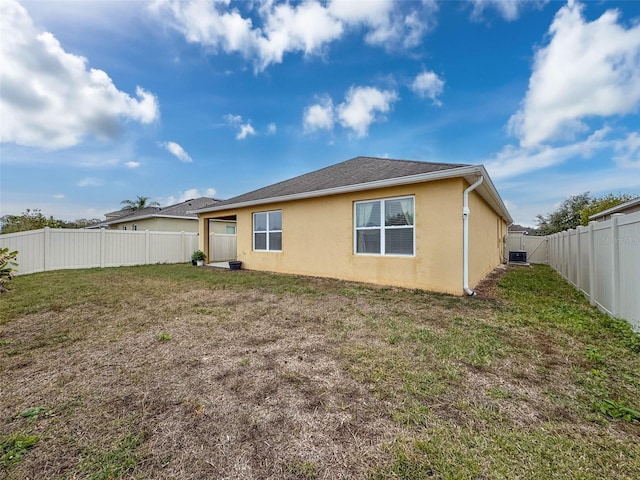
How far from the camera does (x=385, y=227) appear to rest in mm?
7785

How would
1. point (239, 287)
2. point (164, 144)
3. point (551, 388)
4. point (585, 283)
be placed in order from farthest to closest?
→ point (164, 144), point (239, 287), point (585, 283), point (551, 388)

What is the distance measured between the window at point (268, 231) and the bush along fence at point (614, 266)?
8799 mm

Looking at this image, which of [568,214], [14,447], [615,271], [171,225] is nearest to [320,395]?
[14,447]

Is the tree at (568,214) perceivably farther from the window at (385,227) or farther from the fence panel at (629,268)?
the fence panel at (629,268)

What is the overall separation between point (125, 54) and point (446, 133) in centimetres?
1309

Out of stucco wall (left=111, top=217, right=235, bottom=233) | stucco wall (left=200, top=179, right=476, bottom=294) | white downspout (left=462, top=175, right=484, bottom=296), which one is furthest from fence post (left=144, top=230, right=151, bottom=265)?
white downspout (left=462, top=175, right=484, bottom=296)

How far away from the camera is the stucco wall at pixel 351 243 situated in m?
6.73

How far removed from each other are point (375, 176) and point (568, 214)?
2984 centimetres

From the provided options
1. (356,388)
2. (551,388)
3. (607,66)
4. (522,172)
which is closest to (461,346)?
(551,388)

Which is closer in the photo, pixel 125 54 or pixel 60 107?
pixel 125 54

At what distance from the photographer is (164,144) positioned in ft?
48.1

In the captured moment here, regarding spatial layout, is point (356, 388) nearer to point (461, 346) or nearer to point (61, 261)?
point (461, 346)

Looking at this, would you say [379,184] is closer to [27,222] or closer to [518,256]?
[518,256]

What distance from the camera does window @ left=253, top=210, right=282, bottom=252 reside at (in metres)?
10.7
